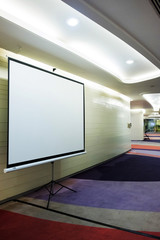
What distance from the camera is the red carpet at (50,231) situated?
205 centimetres

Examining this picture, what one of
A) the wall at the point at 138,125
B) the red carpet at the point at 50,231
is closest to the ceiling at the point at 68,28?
the red carpet at the point at 50,231

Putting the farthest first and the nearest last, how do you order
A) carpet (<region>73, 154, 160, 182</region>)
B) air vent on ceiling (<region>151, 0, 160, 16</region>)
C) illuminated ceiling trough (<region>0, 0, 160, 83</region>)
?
carpet (<region>73, 154, 160, 182</region>), illuminated ceiling trough (<region>0, 0, 160, 83</region>), air vent on ceiling (<region>151, 0, 160, 16</region>)

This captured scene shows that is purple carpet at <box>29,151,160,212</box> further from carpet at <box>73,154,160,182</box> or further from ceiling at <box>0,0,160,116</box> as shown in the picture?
ceiling at <box>0,0,160,116</box>

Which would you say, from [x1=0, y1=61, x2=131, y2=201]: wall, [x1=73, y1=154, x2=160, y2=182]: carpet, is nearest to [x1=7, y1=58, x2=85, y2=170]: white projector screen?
[x1=0, y1=61, x2=131, y2=201]: wall

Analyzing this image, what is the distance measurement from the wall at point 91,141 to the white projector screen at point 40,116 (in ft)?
1.95

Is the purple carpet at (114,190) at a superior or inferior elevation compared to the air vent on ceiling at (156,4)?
inferior

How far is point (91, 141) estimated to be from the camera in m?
5.34

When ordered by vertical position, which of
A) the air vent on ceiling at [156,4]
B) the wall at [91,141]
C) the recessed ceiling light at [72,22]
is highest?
the recessed ceiling light at [72,22]

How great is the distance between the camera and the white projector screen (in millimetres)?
2568

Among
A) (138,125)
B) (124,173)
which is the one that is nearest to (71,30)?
(124,173)

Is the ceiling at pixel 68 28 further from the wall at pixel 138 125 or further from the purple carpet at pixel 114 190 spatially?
the wall at pixel 138 125

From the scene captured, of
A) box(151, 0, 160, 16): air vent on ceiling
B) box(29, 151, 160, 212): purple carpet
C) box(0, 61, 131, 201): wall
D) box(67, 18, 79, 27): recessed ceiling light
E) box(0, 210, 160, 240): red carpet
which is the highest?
box(67, 18, 79, 27): recessed ceiling light

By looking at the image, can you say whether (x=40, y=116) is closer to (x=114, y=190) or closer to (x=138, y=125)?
(x=114, y=190)

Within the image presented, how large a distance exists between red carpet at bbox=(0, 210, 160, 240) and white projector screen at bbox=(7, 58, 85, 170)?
0.75 metres
